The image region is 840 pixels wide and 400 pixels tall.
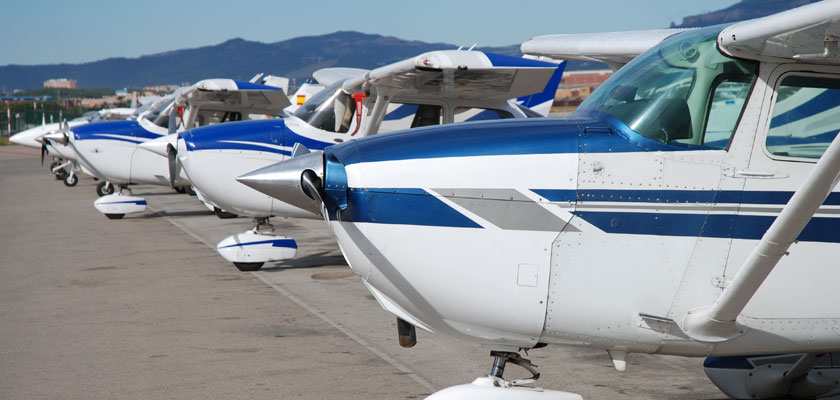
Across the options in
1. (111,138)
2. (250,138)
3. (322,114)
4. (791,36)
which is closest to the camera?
(791,36)

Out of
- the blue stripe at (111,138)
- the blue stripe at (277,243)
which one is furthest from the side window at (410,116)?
the blue stripe at (111,138)

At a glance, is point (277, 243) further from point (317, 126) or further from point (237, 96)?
point (237, 96)

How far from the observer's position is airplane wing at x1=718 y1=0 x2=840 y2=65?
2859 mm

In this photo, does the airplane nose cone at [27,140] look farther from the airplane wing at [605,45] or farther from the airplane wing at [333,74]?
the airplane wing at [605,45]

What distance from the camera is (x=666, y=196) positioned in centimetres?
339

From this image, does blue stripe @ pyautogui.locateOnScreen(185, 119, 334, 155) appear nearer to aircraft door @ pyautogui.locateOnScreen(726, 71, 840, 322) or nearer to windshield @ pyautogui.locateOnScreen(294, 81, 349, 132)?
windshield @ pyautogui.locateOnScreen(294, 81, 349, 132)

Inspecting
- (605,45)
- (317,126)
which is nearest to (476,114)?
(317,126)

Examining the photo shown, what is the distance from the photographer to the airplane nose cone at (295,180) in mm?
3537

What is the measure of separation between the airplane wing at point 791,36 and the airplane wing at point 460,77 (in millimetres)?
3774

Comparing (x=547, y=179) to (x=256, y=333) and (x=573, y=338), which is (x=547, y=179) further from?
(x=256, y=333)

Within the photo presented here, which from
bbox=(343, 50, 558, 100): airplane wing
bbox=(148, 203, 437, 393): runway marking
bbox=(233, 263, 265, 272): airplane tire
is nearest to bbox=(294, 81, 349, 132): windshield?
bbox=(343, 50, 558, 100): airplane wing

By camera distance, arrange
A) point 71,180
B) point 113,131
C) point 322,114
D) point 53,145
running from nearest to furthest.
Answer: point 322,114 < point 113,131 < point 53,145 < point 71,180

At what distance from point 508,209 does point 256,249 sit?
5961 mm

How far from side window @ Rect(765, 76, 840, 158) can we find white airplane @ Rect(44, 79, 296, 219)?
9886 millimetres
